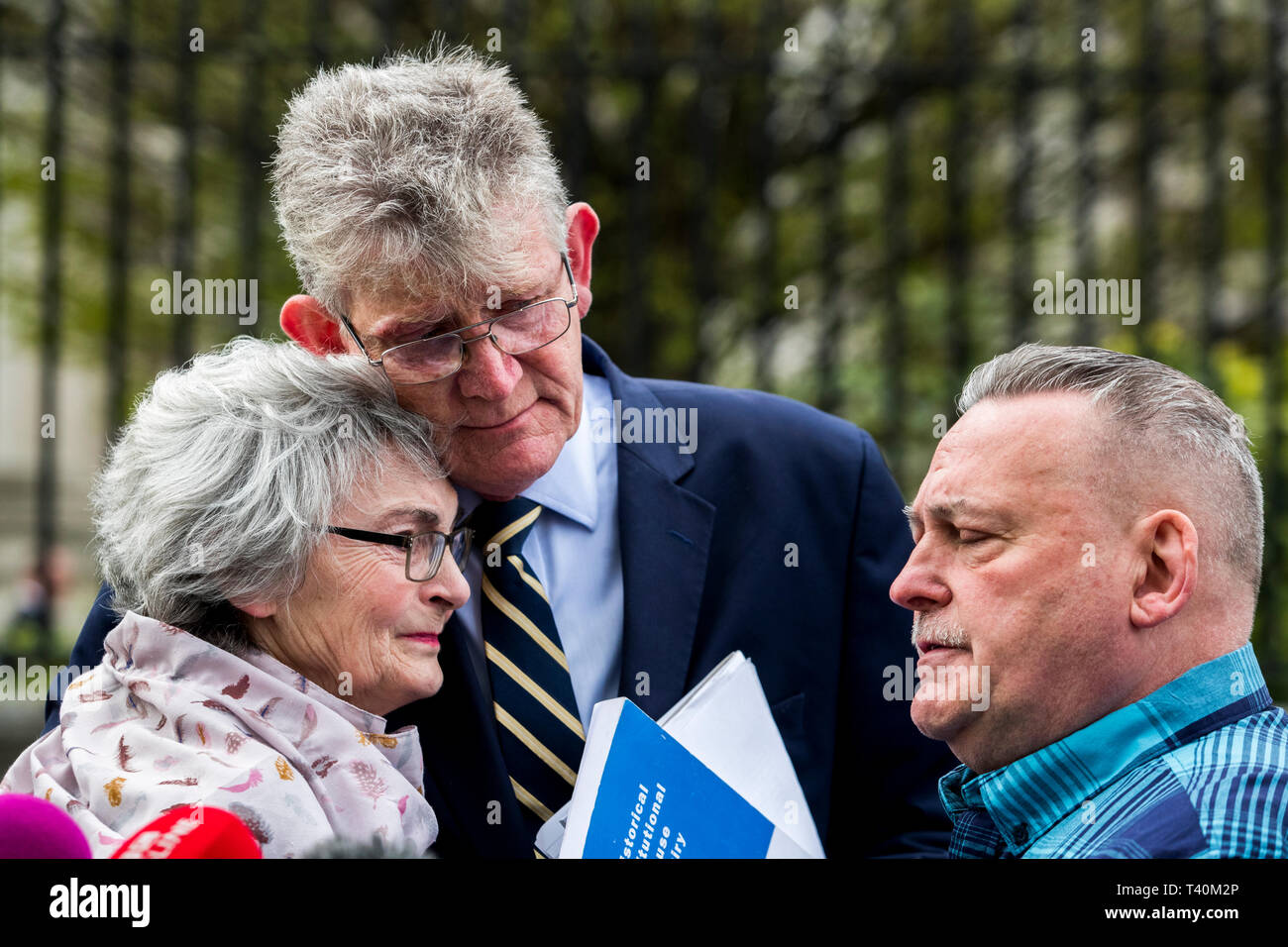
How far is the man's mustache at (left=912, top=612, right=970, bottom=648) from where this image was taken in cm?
176

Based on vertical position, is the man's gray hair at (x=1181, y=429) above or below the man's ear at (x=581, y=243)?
below

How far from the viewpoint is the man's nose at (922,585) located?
5.90ft

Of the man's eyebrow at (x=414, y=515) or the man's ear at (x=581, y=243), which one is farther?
the man's ear at (x=581, y=243)

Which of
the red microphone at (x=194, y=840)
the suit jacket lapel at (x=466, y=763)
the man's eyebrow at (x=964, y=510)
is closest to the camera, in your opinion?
the red microphone at (x=194, y=840)

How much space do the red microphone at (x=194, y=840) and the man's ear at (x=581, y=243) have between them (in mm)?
1199

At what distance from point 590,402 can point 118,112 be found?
3.14m

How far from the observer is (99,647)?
87.0 inches

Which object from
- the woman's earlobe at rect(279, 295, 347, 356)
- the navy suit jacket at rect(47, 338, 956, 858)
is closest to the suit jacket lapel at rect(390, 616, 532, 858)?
the navy suit jacket at rect(47, 338, 956, 858)

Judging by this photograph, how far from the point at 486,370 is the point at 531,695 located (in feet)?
1.71

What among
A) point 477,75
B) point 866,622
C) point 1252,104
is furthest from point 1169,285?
point 477,75

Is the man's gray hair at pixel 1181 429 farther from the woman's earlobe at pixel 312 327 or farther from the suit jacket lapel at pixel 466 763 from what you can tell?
the woman's earlobe at pixel 312 327

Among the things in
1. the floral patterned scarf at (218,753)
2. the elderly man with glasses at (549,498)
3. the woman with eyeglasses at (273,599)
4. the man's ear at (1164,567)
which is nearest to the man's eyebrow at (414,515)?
the woman with eyeglasses at (273,599)

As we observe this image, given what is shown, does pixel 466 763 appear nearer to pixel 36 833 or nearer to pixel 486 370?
pixel 486 370

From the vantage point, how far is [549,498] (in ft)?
7.48
